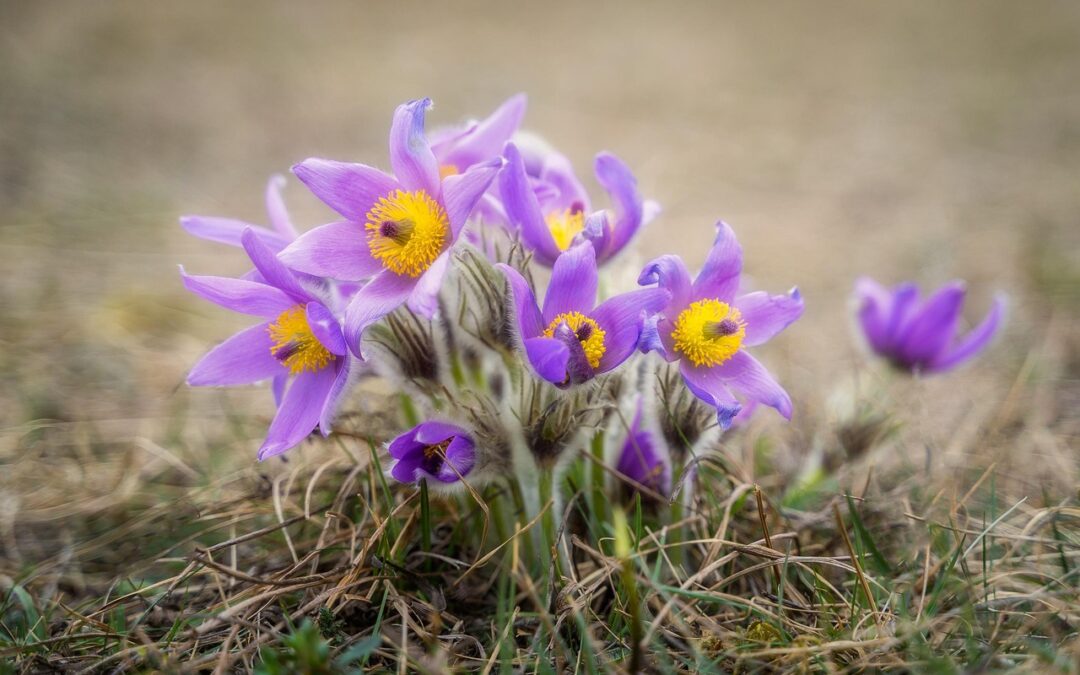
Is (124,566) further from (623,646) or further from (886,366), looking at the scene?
(886,366)

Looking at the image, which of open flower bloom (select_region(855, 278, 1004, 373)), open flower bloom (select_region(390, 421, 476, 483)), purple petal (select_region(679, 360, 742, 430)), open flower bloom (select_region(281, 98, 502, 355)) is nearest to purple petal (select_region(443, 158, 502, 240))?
open flower bloom (select_region(281, 98, 502, 355))

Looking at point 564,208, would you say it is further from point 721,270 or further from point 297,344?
point 297,344

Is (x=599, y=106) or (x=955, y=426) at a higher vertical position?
(x=599, y=106)

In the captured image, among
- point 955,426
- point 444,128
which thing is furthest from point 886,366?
point 444,128

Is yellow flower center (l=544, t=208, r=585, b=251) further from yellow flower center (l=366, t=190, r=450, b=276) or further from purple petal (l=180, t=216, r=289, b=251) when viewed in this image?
purple petal (l=180, t=216, r=289, b=251)

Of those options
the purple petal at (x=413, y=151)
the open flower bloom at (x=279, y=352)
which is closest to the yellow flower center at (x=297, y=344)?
the open flower bloom at (x=279, y=352)

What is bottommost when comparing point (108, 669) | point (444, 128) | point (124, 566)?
point (124, 566)
